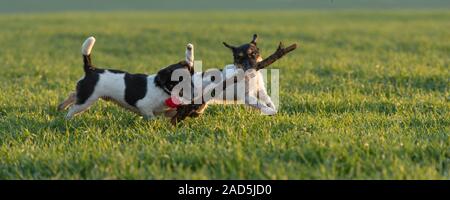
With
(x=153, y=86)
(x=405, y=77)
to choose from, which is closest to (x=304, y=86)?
(x=405, y=77)

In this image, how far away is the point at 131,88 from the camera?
24.1 ft

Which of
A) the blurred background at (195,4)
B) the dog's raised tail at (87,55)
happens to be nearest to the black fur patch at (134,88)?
the dog's raised tail at (87,55)

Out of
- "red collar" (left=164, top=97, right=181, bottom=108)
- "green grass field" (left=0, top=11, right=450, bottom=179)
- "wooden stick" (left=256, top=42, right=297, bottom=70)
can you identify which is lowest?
"green grass field" (left=0, top=11, right=450, bottom=179)

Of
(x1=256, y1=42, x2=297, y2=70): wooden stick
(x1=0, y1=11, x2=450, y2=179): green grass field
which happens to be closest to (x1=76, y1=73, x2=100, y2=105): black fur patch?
(x1=0, y1=11, x2=450, y2=179): green grass field

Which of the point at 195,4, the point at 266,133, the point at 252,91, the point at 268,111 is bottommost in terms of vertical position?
the point at 266,133

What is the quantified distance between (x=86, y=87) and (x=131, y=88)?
0.59 meters

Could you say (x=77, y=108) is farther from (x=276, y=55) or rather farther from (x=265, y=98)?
(x=276, y=55)

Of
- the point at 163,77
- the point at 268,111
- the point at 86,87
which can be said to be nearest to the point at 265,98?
the point at 268,111

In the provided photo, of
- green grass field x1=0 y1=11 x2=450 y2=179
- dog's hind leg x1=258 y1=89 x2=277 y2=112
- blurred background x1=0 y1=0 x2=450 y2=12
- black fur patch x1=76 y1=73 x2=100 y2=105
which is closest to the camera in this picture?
green grass field x1=0 y1=11 x2=450 y2=179

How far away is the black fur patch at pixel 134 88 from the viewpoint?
7293mm

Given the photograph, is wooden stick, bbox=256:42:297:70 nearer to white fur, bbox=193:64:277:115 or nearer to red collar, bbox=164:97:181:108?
white fur, bbox=193:64:277:115

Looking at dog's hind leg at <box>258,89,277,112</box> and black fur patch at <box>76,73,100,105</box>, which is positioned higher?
black fur patch at <box>76,73,100,105</box>

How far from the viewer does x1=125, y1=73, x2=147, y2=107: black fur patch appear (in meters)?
7.29

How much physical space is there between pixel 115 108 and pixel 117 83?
1.32 meters
